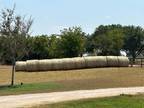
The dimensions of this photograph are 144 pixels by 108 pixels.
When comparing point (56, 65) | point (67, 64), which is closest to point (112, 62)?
point (67, 64)

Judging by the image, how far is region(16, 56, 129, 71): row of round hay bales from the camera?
48031 mm

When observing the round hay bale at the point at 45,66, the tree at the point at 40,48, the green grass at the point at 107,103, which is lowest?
the green grass at the point at 107,103

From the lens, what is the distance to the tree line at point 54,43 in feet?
106

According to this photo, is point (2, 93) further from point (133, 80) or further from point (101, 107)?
point (133, 80)

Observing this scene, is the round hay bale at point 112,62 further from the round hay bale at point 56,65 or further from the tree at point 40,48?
Answer: the tree at point 40,48

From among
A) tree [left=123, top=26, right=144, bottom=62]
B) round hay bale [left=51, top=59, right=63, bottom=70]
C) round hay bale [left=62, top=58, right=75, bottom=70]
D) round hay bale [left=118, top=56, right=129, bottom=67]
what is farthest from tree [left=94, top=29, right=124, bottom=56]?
round hay bale [left=51, top=59, right=63, bottom=70]

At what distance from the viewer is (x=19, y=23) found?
1298 inches

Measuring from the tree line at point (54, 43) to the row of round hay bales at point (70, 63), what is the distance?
160 centimetres

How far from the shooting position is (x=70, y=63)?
48.6 m

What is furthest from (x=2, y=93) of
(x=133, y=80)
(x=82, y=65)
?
(x=82, y=65)

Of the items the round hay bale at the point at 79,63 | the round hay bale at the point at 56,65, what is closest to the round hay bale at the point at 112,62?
the round hay bale at the point at 79,63

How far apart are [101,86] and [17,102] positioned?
385 inches

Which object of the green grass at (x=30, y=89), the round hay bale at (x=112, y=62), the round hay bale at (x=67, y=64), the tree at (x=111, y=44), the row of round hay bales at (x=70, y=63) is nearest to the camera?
the green grass at (x=30, y=89)

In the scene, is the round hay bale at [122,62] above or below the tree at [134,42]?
below
